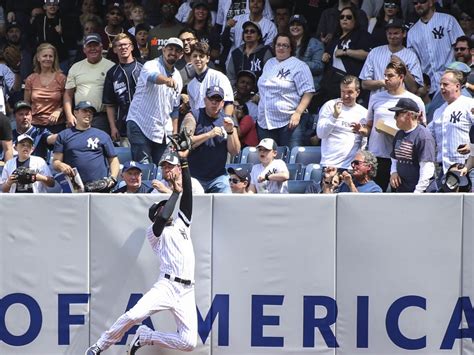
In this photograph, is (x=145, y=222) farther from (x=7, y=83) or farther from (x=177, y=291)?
(x=7, y=83)

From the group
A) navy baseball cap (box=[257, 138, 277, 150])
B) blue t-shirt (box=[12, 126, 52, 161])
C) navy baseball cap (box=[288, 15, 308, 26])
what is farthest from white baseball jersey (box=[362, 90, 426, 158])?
blue t-shirt (box=[12, 126, 52, 161])

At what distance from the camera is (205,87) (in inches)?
588

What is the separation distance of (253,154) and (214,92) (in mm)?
965

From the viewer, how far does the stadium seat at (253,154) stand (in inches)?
580

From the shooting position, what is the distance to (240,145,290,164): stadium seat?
1473cm

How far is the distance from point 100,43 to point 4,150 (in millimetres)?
1878

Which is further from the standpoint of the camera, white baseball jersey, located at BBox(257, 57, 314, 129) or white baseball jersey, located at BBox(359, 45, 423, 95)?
white baseball jersey, located at BBox(257, 57, 314, 129)

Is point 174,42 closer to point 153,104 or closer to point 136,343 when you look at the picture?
point 153,104

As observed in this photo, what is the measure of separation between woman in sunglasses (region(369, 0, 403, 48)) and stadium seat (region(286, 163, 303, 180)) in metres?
1.94

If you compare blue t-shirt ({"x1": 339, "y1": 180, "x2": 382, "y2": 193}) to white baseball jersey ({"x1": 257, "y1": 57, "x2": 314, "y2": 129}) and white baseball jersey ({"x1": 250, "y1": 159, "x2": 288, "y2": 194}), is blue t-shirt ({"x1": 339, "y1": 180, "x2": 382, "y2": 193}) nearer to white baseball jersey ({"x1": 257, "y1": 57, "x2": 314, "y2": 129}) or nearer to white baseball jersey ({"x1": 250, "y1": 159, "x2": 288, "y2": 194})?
white baseball jersey ({"x1": 250, "y1": 159, "x2": 288, "y2": 194})

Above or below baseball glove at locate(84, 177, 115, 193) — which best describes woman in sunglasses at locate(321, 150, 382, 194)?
above

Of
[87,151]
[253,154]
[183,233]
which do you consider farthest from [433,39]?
[183,233]

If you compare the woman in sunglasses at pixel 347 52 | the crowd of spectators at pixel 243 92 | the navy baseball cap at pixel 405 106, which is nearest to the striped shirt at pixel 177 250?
the crowd of spectators at pixel 243 92

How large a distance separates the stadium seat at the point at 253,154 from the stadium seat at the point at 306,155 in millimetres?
115
